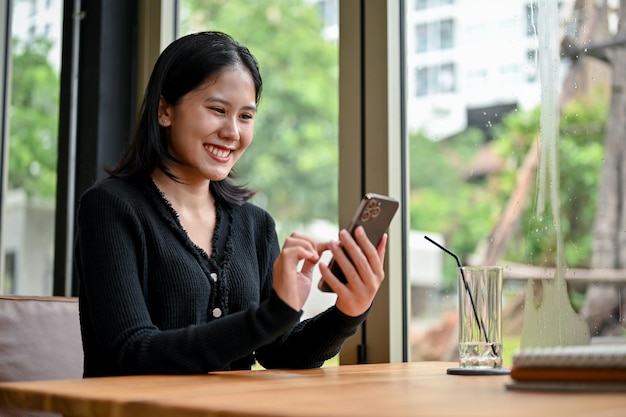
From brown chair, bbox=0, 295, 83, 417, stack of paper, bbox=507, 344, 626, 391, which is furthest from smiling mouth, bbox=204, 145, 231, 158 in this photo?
stack of paper, bbox=507, 344, 626, 391

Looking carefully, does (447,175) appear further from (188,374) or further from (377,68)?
(188,374)

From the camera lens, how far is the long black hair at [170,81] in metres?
1.68

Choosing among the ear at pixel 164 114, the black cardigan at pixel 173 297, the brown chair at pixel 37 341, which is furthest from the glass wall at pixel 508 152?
the brown chair at pixel 37 341

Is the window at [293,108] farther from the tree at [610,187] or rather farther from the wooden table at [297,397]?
the wooden table at [297,397]

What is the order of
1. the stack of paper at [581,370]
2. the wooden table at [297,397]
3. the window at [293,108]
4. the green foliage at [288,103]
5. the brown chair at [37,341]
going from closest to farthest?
1. the wooden table at [297,397]
2. the stack of paper at [581,370]
3. the brown chair at [37,341]
4. the window at [293,108]
5. the green foliage at [288,103]

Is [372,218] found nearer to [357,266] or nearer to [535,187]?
[357,266]

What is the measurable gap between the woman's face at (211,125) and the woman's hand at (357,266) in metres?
0.42

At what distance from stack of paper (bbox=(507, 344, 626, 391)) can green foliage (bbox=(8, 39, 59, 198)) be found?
93.3 inches

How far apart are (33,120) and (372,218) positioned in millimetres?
2276

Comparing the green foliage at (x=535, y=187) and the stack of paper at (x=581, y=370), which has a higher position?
the green foliage at (x=535, y=187)

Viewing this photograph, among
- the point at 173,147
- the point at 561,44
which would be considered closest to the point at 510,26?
the point at 561,44

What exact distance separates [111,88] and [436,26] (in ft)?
3.57

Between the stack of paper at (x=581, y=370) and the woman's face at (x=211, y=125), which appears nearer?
the stack of paper at (x=581, y=370)

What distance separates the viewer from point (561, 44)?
182cm
